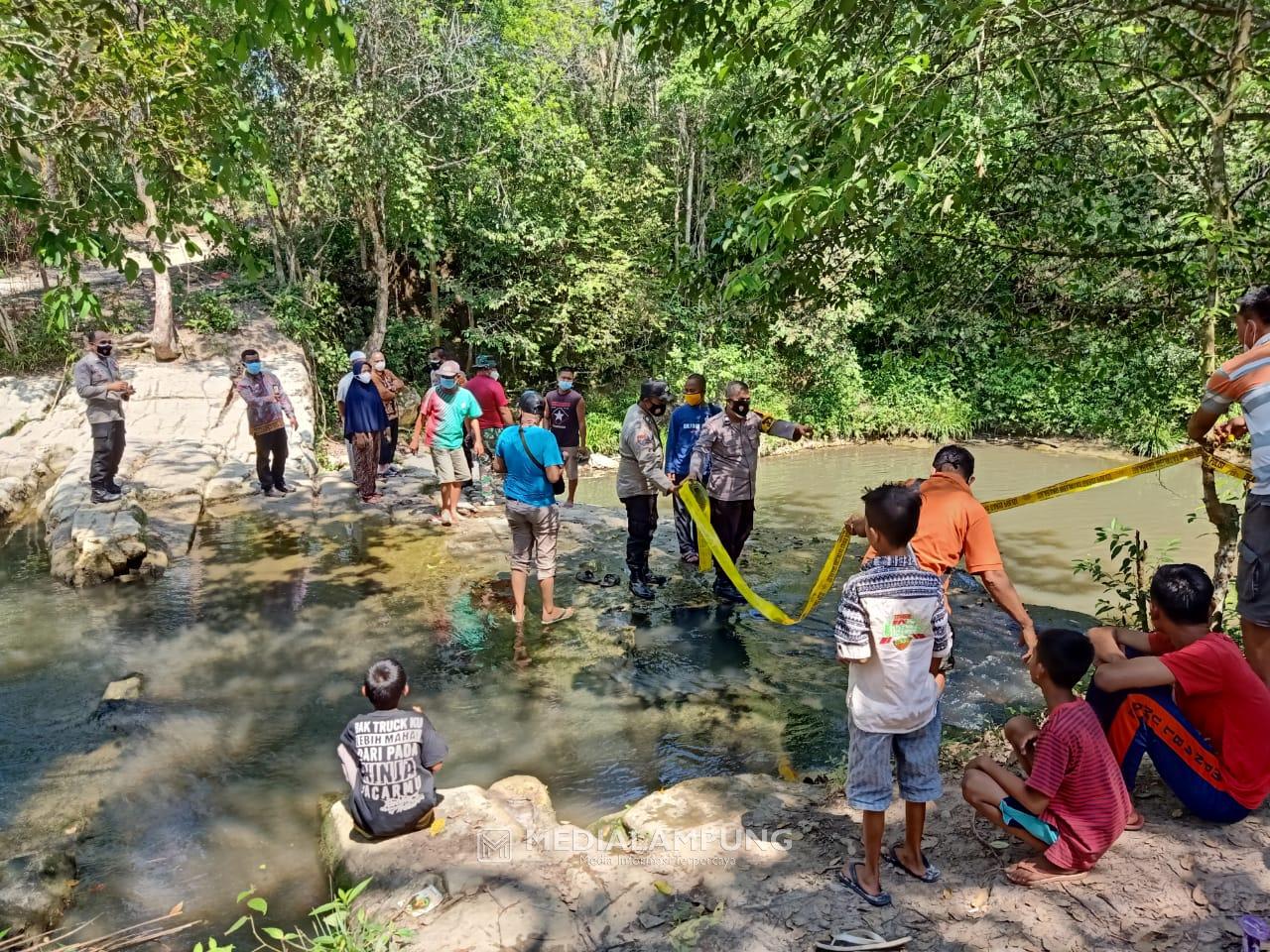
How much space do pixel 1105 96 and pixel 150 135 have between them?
635 centimetres

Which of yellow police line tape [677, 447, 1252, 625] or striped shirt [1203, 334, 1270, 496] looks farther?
yellow police line tape [677, 447, 1252, 625]

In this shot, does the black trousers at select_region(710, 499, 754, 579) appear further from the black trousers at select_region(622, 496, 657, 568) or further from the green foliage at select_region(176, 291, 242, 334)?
the green foliage at select_region(176, 291, 242, 334)

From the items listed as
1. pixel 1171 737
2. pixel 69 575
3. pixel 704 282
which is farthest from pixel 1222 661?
pixel 69 575

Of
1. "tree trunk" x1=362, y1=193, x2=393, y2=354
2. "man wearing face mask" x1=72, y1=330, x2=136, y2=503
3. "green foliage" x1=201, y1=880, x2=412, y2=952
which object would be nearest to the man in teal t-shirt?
"man wearing face mask" x1=72, y1=330, x2=136, y2=503

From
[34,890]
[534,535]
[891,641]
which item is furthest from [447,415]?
[891,641]

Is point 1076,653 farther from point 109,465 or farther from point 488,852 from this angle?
point 109,465

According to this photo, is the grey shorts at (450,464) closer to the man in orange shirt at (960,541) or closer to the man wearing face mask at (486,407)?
the man wearing face mask at (486,407)

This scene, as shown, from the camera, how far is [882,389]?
68.0 ft

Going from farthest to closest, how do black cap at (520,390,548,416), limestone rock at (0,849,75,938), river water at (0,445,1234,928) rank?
black cap at (520,390,548,416)
river water at (0,445,1234,928)
limestone rock at (0,849,75,938)

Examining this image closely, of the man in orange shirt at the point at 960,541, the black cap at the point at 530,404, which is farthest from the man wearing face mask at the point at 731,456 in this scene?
the man in orange shirt at the point at 960,541

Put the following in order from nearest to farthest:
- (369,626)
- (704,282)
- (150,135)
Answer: (150,135), (704,282), (369,626)

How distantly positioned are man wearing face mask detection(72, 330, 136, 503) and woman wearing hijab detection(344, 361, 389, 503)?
2.20 metres

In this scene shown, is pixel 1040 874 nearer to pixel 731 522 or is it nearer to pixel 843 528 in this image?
pixel 843 528

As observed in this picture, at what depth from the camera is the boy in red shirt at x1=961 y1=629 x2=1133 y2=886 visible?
3025 mm
